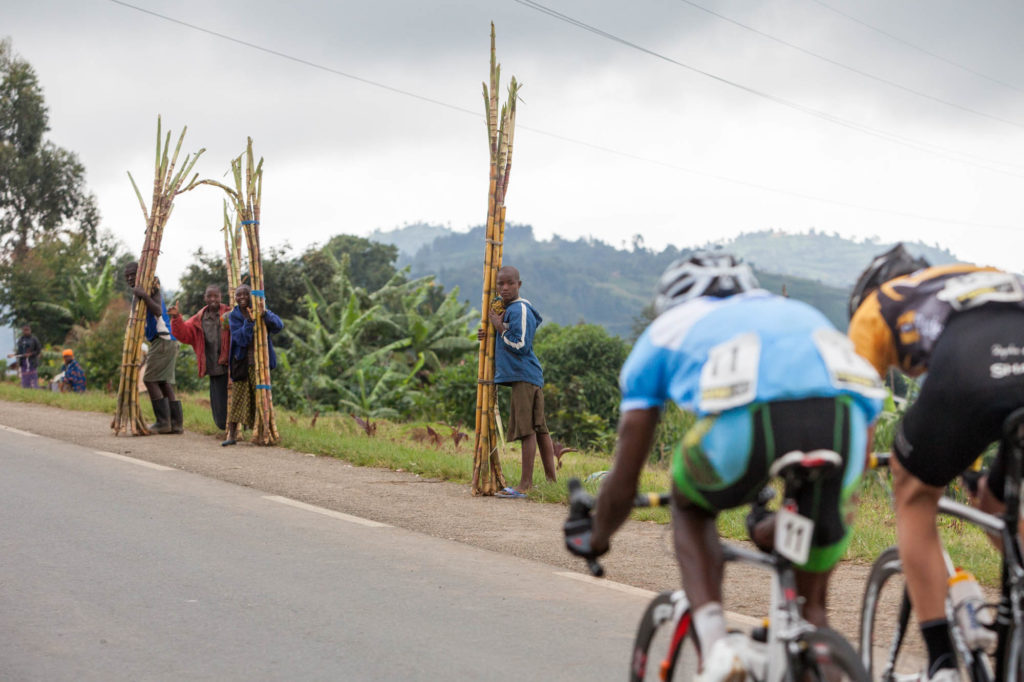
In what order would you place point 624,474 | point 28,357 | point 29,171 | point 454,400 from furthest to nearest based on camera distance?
point 29,171 < point 28,357 < point 454,400 < point 624,474

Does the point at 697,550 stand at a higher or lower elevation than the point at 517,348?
lower

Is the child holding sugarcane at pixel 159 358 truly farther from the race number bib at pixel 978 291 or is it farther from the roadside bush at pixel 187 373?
the race number bib at pixel 978 291

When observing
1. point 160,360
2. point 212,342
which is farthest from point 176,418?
point 212,342

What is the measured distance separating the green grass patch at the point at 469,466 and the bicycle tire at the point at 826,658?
3790 millimetres

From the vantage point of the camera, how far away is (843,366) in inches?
106

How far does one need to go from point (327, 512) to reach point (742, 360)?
668 centimetres

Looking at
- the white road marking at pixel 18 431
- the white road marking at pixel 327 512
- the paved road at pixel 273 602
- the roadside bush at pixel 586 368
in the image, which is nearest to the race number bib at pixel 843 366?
the paved road at pixel 273 602

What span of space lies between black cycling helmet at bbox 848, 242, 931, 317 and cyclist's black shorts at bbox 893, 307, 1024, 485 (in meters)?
0.32

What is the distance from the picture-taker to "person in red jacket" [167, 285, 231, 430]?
14.0 m

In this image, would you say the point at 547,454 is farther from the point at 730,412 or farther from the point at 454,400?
the point at 454,400

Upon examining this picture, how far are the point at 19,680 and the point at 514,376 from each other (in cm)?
553

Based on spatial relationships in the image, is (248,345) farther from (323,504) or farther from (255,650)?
(255,650)

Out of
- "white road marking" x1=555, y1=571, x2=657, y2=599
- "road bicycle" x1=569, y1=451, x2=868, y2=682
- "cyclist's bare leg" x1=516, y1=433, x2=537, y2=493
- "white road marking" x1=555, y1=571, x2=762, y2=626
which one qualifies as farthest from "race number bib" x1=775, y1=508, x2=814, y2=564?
"cyclist's bare leg" x1=516, y1=433, x2=537, y2=493

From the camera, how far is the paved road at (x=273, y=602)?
16.3 feet
